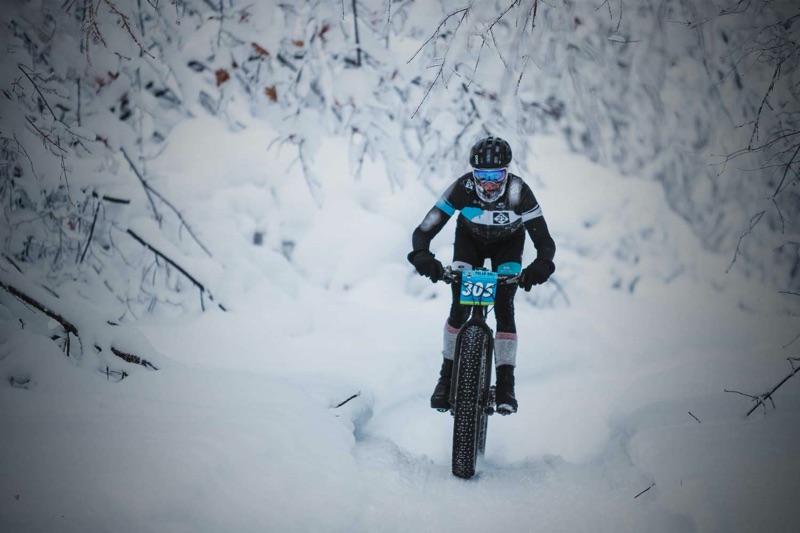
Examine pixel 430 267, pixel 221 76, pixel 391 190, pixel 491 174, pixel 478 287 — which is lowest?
pixel 478 287

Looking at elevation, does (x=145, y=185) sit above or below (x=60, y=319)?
above

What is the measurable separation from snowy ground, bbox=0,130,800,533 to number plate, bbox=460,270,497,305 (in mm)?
1122

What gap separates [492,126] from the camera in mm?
5465

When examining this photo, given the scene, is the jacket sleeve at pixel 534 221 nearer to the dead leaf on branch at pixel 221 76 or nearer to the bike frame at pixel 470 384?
the bike frame at pixel 470 384

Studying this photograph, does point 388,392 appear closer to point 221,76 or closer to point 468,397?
point 468,397

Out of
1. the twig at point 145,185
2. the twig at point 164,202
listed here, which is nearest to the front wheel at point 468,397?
the twig at point 164,202

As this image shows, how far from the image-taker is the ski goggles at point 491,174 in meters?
3.26

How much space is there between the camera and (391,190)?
564 cm

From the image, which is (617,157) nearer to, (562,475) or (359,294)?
(359,294)

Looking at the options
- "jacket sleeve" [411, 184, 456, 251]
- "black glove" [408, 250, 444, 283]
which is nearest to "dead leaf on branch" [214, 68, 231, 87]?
"jacket sleeve" [411, 184, 456, 251]

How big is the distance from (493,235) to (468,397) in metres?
1.20

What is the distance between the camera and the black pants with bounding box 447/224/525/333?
135 inches

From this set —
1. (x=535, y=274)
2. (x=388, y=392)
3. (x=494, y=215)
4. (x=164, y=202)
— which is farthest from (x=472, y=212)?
(x=164, y=202)

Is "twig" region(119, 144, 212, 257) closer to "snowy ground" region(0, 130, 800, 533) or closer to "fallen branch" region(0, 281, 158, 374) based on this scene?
"snowy ground" region(0, 130, 800, 533)
